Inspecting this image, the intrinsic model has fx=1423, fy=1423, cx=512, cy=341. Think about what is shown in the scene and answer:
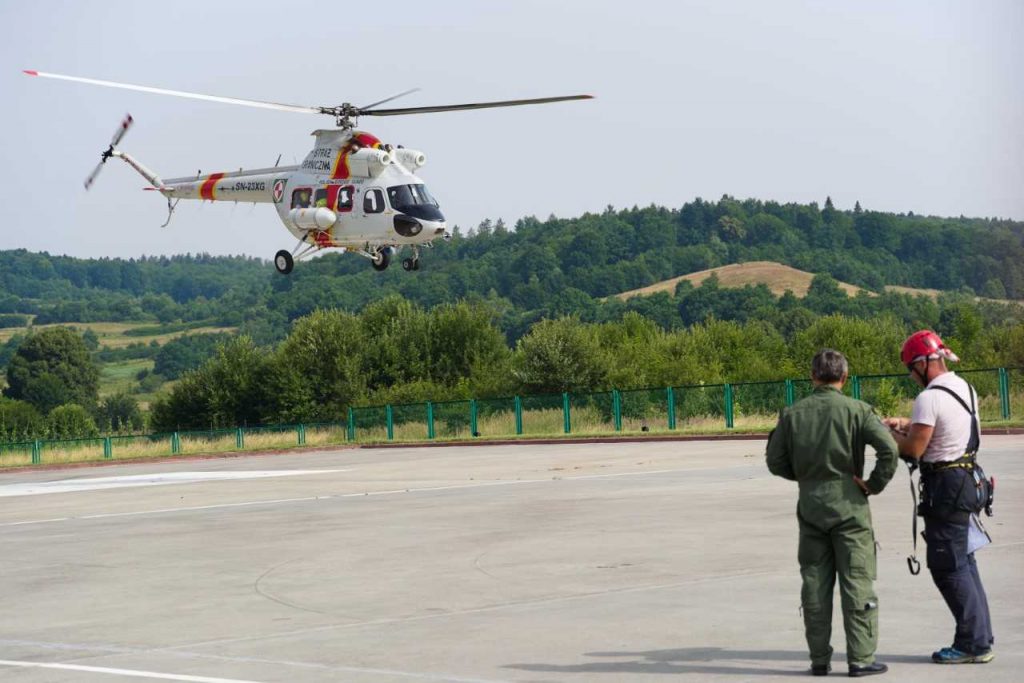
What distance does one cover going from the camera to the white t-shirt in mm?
8312

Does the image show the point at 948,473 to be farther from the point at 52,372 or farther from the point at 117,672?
the point at 52,372

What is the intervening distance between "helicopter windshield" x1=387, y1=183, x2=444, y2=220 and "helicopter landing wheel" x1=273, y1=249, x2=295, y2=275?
415 cm

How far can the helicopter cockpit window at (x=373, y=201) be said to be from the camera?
120ft

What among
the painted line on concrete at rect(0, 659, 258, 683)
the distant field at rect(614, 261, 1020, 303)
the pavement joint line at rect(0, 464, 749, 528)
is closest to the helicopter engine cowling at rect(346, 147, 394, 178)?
the pavement joint line at rect(0, 464, 749, 528)

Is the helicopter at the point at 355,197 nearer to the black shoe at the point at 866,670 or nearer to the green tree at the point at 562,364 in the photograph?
the green tree at the point at 562,364

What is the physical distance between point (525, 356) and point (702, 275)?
143 meters

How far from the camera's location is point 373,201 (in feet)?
121

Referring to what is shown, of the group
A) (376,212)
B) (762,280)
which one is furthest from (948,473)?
(762,280)

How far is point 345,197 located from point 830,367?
1179 inches

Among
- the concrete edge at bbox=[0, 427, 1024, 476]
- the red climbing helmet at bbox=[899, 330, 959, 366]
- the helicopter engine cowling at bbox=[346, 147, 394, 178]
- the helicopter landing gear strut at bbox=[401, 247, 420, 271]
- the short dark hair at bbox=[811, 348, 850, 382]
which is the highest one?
the helicopter engine cowling at bbox=[346, 147, 394, 178]

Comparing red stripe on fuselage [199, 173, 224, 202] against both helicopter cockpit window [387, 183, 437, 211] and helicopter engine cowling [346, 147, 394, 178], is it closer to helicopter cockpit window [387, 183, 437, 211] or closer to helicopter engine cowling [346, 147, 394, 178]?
helicopter engine cowling [346, 147, 394, 178]

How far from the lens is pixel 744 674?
8.05 metres

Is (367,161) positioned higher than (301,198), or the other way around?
(367,161)

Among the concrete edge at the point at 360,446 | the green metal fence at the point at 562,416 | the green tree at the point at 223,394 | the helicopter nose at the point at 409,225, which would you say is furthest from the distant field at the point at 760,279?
the helicopter nose at the point at 409,225
